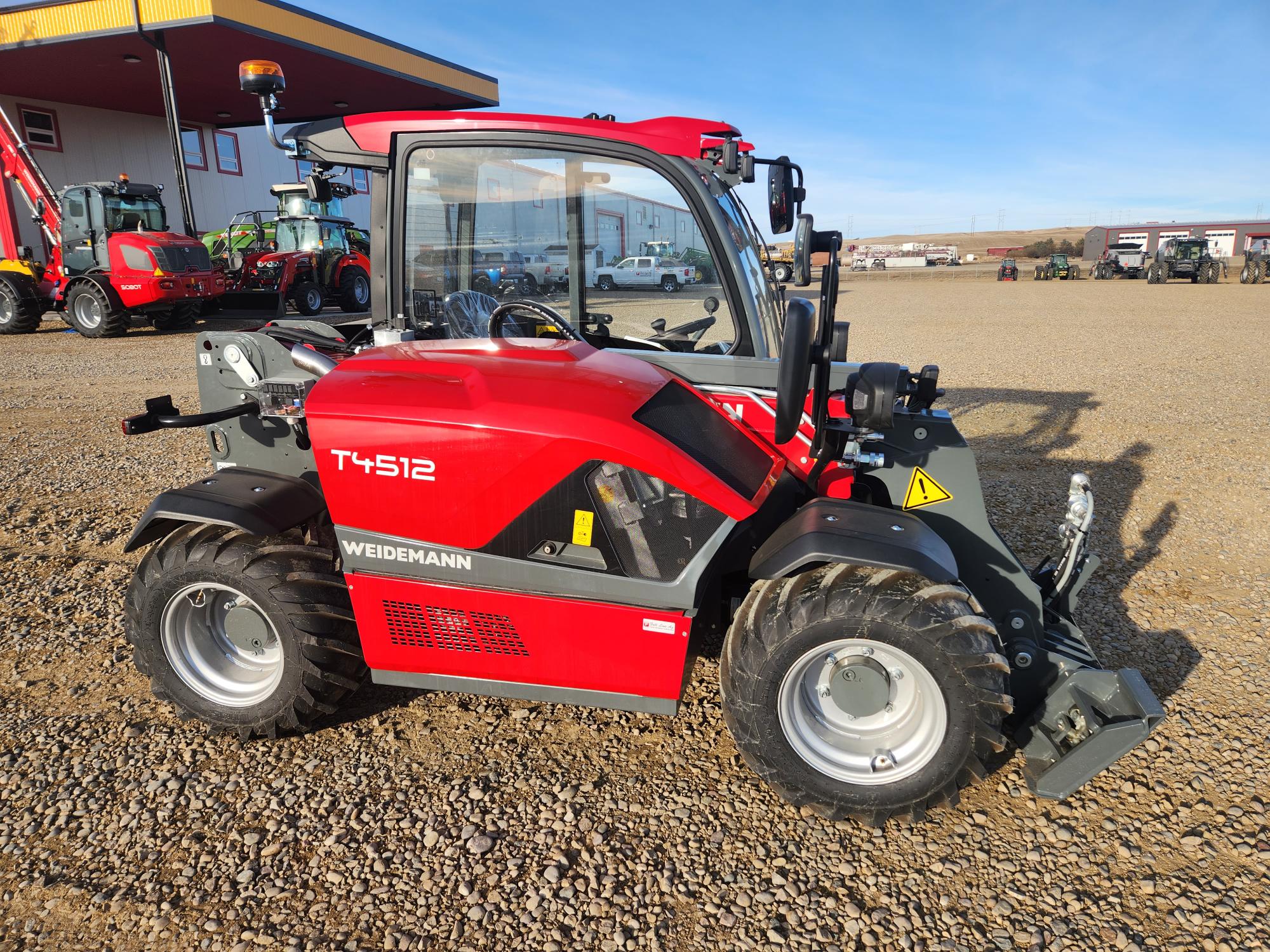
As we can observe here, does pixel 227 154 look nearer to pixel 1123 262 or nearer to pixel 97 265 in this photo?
pixel 97 265

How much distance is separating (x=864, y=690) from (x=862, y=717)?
13 cm

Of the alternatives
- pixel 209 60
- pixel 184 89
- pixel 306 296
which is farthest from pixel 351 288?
pixel 184 89

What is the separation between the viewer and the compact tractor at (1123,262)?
129ft

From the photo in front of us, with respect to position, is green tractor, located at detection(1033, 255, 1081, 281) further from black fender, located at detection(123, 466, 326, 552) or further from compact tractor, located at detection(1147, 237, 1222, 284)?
black fender, located at detection(123, 466, 326, 552)

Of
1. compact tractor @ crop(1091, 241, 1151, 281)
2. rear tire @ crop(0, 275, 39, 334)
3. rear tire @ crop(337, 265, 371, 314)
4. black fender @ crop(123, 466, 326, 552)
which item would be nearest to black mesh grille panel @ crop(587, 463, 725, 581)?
black fender @ crop(123, 466, 326, 552)

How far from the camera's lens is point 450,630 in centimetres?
277

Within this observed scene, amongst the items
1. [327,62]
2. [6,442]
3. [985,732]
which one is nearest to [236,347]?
[985,732]

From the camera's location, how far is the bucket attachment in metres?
2.46

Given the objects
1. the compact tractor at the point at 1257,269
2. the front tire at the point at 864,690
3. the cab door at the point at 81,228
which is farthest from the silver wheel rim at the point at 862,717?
the compact tractor at the point at 1257,269

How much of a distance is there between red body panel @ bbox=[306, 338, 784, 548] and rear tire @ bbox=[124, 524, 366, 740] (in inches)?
14.4

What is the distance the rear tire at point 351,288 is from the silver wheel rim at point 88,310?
4427 millimetres

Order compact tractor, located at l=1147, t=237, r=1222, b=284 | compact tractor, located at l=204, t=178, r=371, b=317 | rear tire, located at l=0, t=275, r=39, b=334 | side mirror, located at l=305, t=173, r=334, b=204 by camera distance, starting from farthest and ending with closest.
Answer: compact tractor, located at l=1147, t=237, r=1222, b=284 < compact tractor, located at l=204, t=178, r=371, b=317 < rear tire, located at l=0, t=275, r=39, b=334 < side mirror, located at l=305, t=173, r=334, b=204

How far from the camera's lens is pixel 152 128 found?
22.9 m

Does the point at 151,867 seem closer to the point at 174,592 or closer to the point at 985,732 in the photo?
the point at 174,592
